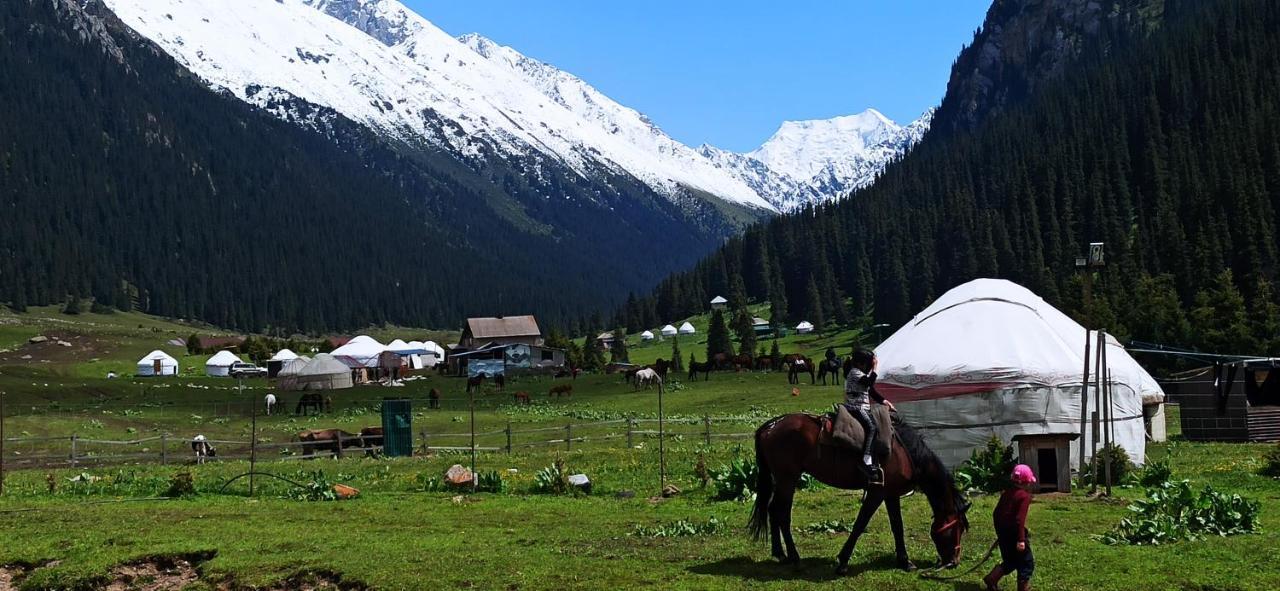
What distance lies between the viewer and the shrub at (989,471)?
21.8m

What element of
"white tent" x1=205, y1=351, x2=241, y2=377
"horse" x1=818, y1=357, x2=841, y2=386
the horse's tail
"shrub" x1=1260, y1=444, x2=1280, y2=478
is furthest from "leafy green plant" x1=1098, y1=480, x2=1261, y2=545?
"white tent" x1=205, y1=351, x2=241, y2=377

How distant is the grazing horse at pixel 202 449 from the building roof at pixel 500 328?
94.0m

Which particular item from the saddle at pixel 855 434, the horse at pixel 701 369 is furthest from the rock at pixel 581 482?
the horse at pixel 701 369

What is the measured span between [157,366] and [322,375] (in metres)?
28.2

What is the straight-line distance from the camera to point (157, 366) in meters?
103

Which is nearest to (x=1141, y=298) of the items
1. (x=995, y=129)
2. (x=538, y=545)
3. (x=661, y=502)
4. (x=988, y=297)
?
(x=988, y=297)

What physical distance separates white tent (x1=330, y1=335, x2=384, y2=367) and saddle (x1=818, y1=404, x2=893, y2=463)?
3968 inches

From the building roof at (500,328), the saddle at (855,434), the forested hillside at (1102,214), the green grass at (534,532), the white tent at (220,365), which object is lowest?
the green grass at (534,532)

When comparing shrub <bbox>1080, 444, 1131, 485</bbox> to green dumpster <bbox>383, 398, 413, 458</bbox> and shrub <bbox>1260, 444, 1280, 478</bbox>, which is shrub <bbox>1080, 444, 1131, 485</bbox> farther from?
green dumpster <bbox>383, 398, 413, 458</bbox>

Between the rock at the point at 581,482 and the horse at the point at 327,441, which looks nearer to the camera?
the rock at the point at 581,482

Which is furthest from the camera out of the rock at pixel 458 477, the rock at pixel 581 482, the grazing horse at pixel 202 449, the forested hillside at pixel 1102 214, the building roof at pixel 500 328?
the building roof at pixel 500 328

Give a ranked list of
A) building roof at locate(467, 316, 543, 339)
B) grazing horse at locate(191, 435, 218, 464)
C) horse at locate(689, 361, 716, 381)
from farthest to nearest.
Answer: building roof at locate(467, 316, 543, 339) → horse at locate(689, 361, 716, 381) → grazing horse at locate(191, 435, 218, 464)

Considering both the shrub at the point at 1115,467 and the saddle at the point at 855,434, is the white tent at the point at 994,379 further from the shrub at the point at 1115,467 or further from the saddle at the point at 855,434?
the saddle at the point at 855,434

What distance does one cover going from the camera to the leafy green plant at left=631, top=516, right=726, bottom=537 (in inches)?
653
